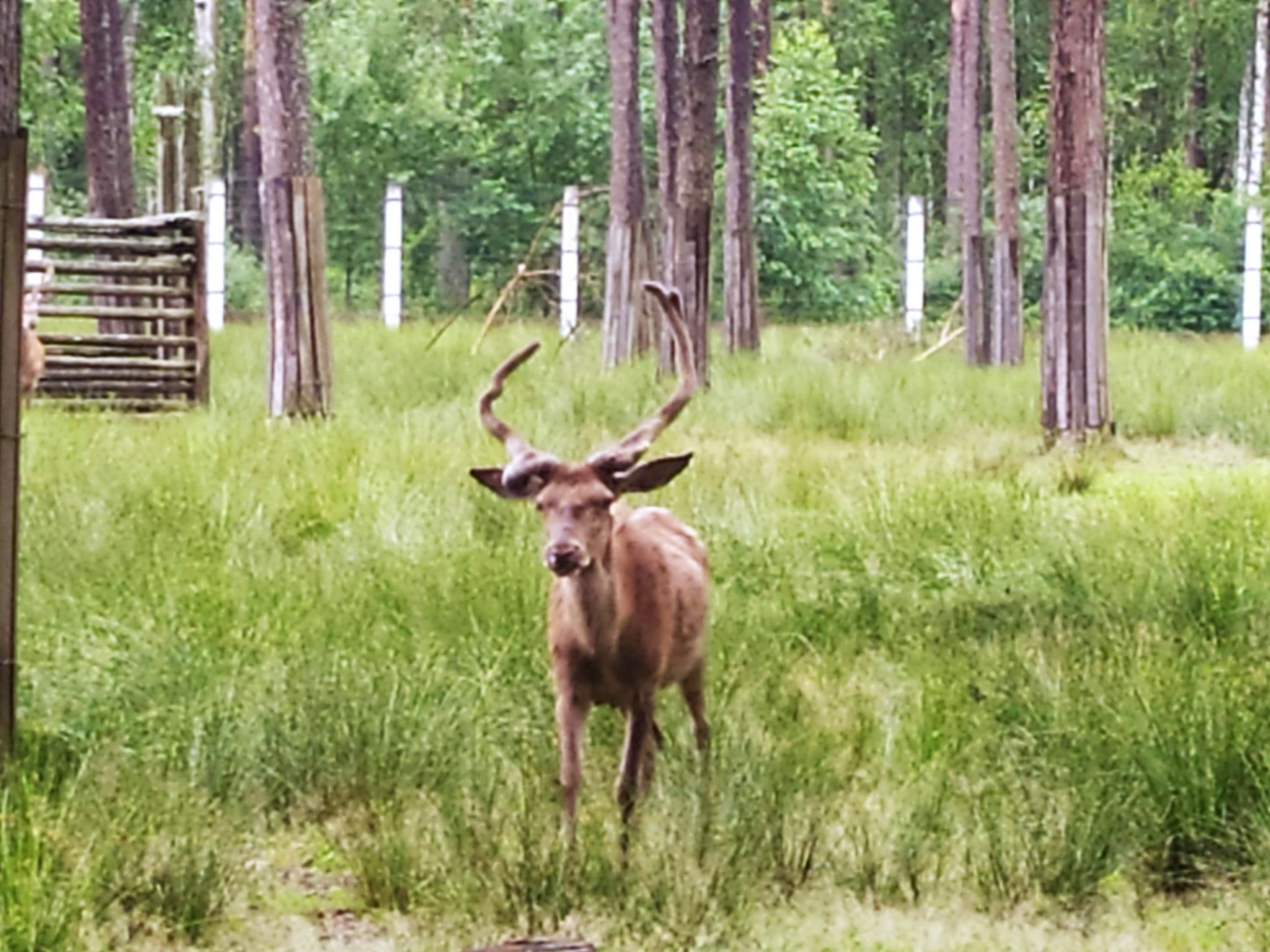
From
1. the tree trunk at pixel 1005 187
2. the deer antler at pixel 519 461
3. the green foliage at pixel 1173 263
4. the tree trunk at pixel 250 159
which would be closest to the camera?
the deer antler at pixel 519 461

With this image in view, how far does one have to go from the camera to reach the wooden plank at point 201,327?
16391 millimetres

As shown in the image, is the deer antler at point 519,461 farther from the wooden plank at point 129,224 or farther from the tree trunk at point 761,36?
the tree trunk at point 761,36

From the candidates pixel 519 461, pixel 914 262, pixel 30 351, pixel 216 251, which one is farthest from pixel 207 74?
pixel 519 461

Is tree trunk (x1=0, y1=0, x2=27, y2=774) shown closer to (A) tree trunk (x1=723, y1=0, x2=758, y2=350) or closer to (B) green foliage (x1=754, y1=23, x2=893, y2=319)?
(A) tree trunk (x1=723, y1=0, x2=758, y2=350)

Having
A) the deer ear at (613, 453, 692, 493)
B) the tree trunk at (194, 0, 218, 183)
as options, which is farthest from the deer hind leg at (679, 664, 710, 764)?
the tree trunk at (194, 0, 218, 183)

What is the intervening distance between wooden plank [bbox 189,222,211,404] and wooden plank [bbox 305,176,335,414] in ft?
8.02

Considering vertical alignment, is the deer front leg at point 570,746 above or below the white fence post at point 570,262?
below

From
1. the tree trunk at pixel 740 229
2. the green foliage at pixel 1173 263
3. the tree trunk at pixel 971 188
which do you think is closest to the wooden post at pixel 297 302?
the tree trunk at pixel 740 229

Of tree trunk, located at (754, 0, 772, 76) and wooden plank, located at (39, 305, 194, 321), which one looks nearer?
wooden plank, located at (39, 305, 194, 321)

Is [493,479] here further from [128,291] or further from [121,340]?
[128,291]

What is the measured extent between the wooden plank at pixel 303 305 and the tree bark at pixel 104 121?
7720mm

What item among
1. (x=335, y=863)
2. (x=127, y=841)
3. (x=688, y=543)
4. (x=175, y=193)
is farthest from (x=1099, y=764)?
(x=175, y=193)

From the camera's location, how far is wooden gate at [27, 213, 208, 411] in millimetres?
16438

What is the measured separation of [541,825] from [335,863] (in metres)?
0.63
